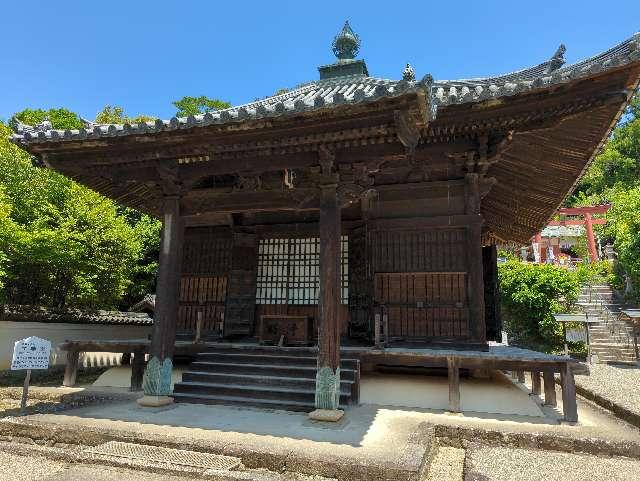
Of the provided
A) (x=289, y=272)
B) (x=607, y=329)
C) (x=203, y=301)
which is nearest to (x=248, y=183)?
(x=289, y=272)

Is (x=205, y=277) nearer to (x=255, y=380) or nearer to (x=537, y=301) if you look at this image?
(x=255, y=380)

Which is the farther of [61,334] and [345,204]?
[61,334]

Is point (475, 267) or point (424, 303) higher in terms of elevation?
point (475, 267)

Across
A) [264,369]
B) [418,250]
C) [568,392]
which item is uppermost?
[418,250]

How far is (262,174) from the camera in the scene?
25.5 feet

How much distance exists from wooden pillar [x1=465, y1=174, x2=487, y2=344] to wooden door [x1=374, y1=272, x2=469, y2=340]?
0.58 ft

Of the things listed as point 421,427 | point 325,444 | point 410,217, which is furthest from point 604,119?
point 325,444

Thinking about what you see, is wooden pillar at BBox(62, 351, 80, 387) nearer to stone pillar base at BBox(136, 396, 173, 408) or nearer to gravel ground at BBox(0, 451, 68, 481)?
stone pillar base at BBox(136, 396, 173, 408)

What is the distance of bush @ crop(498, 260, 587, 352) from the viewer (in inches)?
950

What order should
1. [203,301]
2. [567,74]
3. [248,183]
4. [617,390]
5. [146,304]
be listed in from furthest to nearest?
[146,304], [203,301], [617,390], [248,183], [567,74]

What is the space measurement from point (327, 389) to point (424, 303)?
11.6 feet

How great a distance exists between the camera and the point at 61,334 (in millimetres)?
14258

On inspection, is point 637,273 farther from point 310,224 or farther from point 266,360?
point 266,360

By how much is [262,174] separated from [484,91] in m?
4.07
